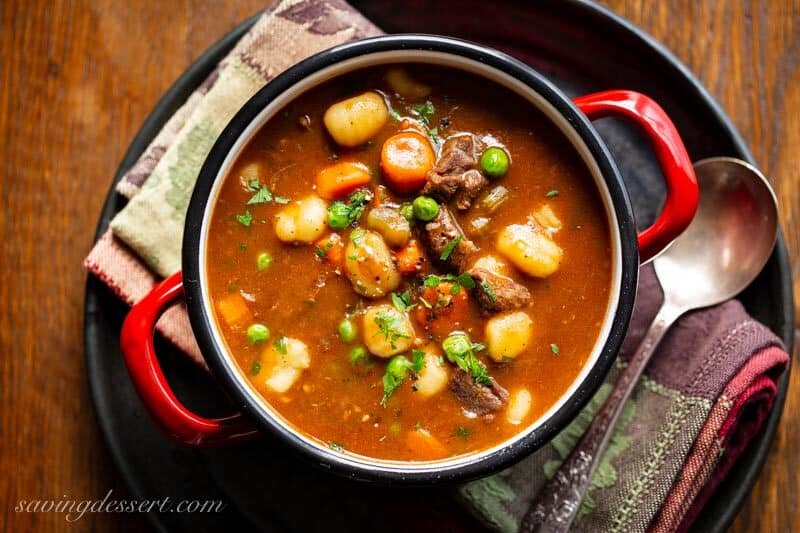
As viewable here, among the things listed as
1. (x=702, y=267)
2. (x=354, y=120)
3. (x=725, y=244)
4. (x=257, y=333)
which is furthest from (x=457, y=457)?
(x=725, y=244)

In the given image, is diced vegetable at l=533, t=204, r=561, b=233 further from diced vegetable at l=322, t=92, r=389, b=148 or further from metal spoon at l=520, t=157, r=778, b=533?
metal spoon at l=520, t=157, r=778, b=533

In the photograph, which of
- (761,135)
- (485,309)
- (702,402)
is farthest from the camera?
(761,135)

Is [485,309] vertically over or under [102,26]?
under

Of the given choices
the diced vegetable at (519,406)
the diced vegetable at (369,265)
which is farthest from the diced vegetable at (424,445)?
the diced vegetable at (369,265)

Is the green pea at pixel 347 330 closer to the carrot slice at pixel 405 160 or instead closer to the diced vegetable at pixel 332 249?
the diced vegetable at pixel 332 249

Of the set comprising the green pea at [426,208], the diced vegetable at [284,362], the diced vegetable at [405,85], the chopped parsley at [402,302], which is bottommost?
the diced vegetable at [284,362]

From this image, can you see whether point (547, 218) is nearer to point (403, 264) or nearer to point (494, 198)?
point (494, 198)

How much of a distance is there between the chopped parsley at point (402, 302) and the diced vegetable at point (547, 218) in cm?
48

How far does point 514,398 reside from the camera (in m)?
2.55

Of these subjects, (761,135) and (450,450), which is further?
(761,135)

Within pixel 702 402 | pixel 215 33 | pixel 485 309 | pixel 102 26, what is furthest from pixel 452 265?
pixel 102 26

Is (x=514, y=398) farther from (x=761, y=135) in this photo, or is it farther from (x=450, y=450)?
(x=761, y=135)

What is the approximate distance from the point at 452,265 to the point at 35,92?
2.12 m

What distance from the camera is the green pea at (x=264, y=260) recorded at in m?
2.57
